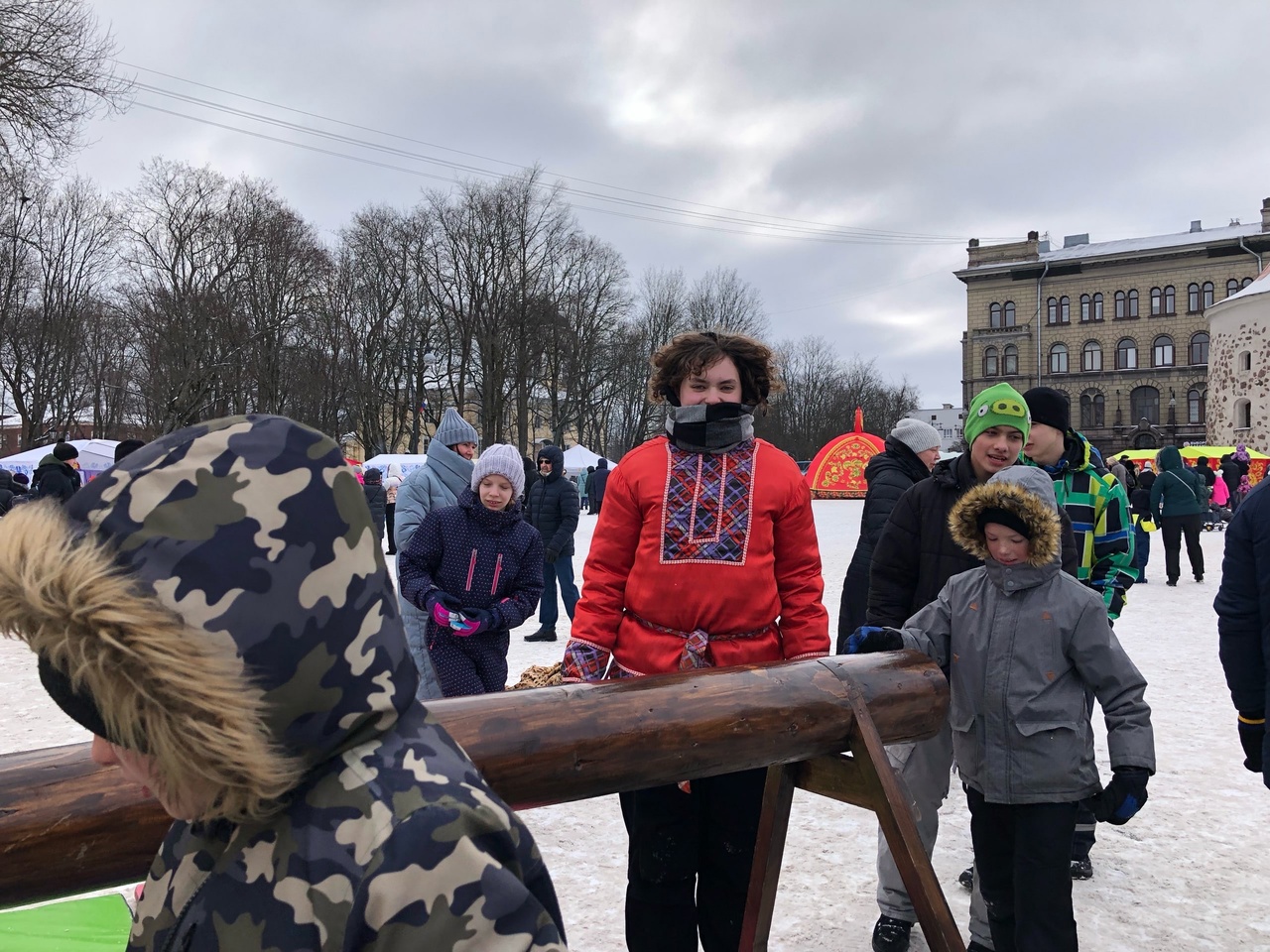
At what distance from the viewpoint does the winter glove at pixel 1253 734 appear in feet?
9.74

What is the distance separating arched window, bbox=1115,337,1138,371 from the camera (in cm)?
6009

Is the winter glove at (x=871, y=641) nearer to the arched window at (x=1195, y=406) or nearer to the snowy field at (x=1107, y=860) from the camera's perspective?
the snowy field at (x=1107, y=860)

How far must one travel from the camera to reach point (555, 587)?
9398 mm

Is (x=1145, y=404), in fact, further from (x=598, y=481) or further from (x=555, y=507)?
(x=555, y=507)

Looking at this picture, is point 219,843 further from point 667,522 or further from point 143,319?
point 143,319

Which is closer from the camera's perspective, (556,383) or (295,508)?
(295,508)

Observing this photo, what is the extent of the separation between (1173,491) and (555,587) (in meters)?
8.29

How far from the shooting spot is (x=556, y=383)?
1823 inches

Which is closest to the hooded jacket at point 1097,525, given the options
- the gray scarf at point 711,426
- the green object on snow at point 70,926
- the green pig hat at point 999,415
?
the green pig hat at point 999,415

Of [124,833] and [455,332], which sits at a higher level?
[455,332]

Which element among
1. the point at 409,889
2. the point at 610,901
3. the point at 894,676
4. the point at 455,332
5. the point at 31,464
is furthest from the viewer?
the point at 455,332

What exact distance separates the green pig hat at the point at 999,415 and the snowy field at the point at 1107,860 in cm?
175

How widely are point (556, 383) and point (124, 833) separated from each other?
147ft

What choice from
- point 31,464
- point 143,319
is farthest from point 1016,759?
point 143,319
